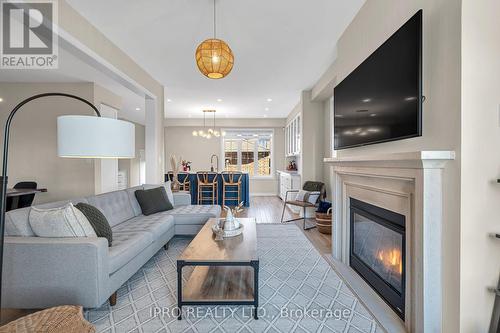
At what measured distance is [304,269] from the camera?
2.88m

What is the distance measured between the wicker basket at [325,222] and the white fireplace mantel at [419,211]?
202cm

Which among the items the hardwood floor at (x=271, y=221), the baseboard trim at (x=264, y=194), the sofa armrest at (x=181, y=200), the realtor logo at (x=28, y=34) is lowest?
the hardwood floor at (x=271, y=221)

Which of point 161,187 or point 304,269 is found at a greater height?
point 161,187

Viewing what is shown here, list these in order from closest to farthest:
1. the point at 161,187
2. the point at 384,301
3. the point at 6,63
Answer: the point at 384,301 → the point at 6,63 → the point at 161,187

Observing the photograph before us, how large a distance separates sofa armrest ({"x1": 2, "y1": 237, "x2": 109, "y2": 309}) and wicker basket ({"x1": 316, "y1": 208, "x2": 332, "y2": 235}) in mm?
3379

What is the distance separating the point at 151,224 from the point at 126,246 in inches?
32.4

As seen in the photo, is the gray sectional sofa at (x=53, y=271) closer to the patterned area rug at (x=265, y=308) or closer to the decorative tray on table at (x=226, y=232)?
the patterned area rug at (x=265, y=308)

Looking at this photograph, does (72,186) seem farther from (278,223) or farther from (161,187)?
(278,223)

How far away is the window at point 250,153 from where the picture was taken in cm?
959

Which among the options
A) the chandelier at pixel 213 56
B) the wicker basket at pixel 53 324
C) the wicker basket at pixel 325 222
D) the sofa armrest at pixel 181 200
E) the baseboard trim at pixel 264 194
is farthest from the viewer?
the baseboard trim at pixel 264 194

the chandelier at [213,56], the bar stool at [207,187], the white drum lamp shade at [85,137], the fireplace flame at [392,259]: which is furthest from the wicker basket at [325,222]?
the white drum lamp shade at [85,137]

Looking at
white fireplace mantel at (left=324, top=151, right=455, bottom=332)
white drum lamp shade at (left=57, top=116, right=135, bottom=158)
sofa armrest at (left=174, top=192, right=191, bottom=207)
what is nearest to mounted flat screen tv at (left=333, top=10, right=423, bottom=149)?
white fireplace mantel at (left=324, top=151, right=455, bottom=332)

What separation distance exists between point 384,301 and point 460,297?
0.80 meters

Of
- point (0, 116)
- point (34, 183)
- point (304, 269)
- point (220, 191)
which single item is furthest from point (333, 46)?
point (0, 116)
